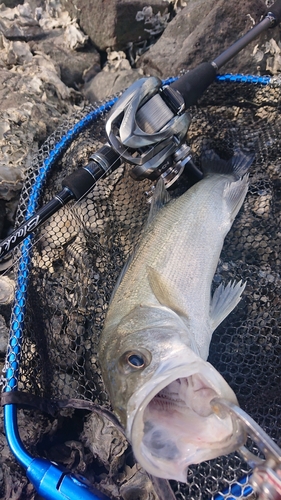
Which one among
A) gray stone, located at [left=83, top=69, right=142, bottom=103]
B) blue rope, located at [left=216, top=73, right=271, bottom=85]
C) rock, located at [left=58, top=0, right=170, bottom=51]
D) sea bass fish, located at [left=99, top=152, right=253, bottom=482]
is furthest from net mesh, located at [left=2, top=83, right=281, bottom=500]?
rock, located at [left=58, top=0, right=170, bottom=51]

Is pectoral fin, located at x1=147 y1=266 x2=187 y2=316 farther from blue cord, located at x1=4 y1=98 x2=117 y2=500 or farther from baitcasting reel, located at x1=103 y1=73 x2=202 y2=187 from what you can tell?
blue cord, located at x1=4 y1=98 x2=117 y2=500

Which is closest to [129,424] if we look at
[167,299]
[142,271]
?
[167,299]

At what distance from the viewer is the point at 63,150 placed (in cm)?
351

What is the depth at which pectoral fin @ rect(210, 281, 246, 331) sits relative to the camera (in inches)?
98.8

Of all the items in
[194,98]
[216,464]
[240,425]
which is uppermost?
[194,98]

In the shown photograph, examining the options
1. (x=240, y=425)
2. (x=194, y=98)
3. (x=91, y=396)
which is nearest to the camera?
(x=240, y=425)

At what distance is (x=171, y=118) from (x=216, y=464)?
7.62ft

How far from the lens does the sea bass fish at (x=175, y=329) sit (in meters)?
1.70

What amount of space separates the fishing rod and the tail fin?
0.98 ft

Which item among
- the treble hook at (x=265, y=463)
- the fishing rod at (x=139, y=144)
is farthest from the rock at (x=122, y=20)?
the treble hook at (x=265, y=463)

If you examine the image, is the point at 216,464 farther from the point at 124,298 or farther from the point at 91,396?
the point at 124,298

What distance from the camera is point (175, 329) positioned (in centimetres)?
212

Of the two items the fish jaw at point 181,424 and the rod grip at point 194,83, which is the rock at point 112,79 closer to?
the rod grip at point 194,83

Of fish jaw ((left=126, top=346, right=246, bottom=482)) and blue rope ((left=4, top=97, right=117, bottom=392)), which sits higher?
blue rope ((left=4, top=97, right=117, bottom=392))
